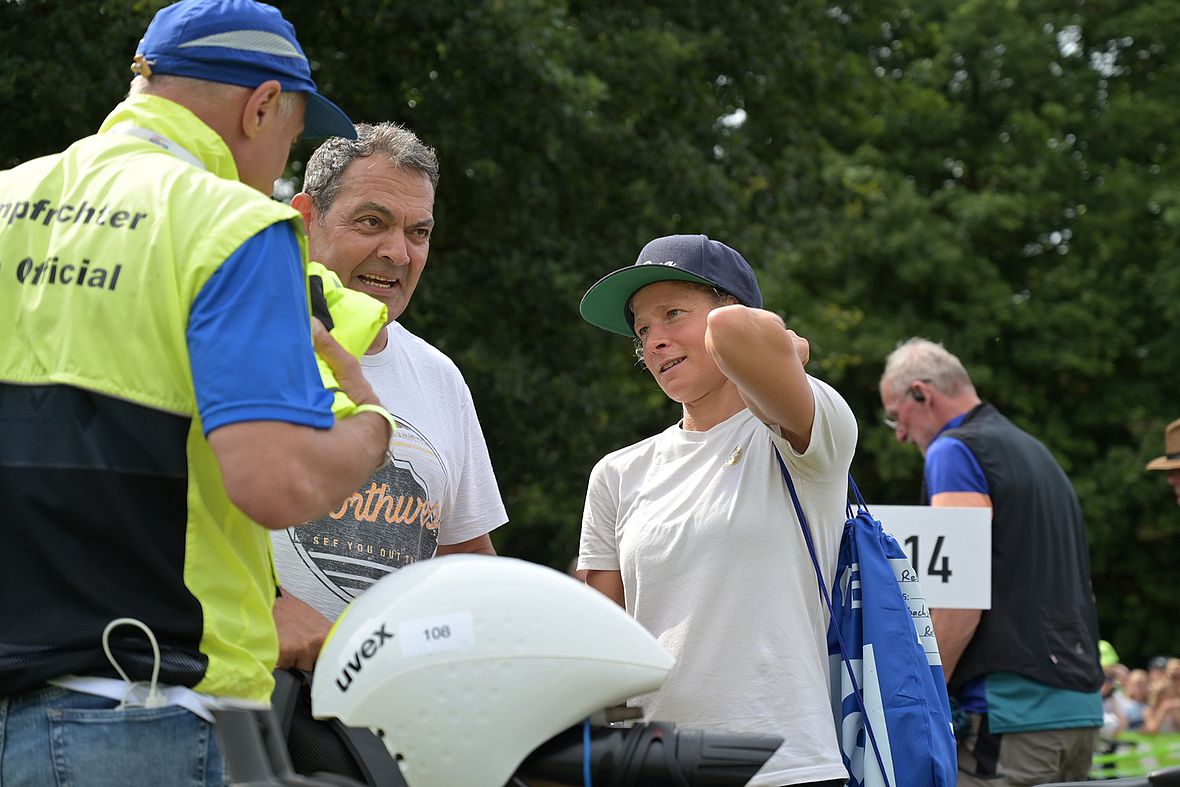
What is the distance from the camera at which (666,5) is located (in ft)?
42.8

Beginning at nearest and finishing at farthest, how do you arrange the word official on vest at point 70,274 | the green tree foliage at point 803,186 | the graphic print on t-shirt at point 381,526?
the word official on vest at point 70,274 < the graphic print on t-shirt at point 381,526 < the green tree foliage at point 803,186

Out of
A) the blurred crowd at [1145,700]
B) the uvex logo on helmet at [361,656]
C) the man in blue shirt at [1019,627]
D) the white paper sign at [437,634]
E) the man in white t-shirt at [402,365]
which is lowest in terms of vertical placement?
the blurred crowd at [1145,700]

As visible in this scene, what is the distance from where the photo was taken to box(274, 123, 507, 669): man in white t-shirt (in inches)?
123

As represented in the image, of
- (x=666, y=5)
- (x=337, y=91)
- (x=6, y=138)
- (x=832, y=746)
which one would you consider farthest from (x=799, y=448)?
(x=666, y=5)

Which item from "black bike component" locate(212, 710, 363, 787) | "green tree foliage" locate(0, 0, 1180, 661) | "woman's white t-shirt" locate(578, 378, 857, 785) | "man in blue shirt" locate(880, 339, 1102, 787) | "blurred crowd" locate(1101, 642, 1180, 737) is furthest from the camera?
"blurred crowd" locate(1101, 642, 1180, 737)

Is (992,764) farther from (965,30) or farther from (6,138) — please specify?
(965,30)

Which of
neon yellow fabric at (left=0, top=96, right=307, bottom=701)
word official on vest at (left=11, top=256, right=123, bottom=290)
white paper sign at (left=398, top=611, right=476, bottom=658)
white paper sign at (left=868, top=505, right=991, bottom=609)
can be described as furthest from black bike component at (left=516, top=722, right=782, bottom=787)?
white paper sign at (left=868, top=505, right=991, bottom=609)

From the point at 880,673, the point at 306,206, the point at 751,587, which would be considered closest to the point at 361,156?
the point at 306,206

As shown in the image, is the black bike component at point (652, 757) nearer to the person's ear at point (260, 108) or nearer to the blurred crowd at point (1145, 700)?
the person's ear at point (260, 108)

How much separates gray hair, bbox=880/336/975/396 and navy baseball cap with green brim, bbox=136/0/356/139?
4.08 m

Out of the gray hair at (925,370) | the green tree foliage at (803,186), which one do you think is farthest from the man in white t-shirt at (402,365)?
the green tree foliage at (803,186)

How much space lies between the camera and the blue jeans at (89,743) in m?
1.92

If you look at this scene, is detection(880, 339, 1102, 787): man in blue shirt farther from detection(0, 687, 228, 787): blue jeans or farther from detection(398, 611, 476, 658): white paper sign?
detection(0, 687, 228, 787): blue jeans

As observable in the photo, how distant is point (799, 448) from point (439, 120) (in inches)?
351
